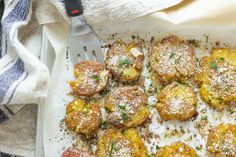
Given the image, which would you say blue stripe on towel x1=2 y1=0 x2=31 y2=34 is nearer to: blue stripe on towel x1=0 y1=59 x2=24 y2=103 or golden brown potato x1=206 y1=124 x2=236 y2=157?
blue stripe on towel x1=0 y1=59 x2=24 y2=103

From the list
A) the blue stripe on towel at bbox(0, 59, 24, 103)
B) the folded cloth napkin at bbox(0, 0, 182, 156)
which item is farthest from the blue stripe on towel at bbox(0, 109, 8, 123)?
the blue stripe on towel at bbox(0, 59, 24, 103)

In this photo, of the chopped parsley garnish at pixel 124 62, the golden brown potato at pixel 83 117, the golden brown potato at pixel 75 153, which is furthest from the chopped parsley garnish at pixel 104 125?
the chopped parsley garnish at pixel 124 62

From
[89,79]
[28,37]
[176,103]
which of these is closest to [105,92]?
[89,79]

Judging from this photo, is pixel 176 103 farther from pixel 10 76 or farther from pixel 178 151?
pixel 10 76

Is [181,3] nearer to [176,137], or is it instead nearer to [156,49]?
[156,49]

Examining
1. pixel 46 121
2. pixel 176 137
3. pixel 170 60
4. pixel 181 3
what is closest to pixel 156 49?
pixel 170 60

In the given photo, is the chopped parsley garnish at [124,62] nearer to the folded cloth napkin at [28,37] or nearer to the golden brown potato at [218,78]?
the folded cloth napkin at [28,37]
